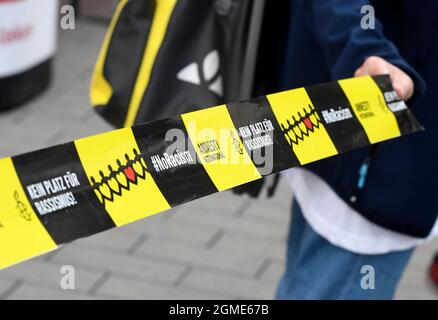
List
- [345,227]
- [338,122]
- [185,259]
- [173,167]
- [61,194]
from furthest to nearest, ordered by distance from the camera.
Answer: [185,259], [345,227], [338,122], [173,167], [61,194]

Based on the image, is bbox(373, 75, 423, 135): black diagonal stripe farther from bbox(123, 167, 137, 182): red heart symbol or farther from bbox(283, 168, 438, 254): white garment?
bbox(123, 167, 137, 182): red heart symbol

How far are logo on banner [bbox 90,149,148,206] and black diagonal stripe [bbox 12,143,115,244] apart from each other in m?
0.02

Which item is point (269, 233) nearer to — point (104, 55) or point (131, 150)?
point (104, 55)

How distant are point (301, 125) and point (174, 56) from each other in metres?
0.54

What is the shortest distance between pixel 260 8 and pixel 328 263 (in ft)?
2.11

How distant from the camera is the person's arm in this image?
174 centimetres

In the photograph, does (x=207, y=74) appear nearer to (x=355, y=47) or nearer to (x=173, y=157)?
(x=355, y=47)

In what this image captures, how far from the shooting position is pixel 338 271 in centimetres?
210

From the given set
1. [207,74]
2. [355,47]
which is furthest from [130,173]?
[207,74]

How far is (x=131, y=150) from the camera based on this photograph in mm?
1395

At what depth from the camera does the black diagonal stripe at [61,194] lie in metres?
1.29

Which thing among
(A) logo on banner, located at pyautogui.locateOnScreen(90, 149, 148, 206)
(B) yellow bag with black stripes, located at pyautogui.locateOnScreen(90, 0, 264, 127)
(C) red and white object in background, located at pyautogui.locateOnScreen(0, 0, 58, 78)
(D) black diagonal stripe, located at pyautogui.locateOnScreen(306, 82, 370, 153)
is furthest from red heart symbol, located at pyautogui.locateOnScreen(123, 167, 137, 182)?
(C) red and white object in background, located at pyautogui.locateOnScreen(0, 0, 58, 78)

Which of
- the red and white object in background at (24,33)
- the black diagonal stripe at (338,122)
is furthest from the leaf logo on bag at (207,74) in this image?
the red and white object in background at (24,33)
